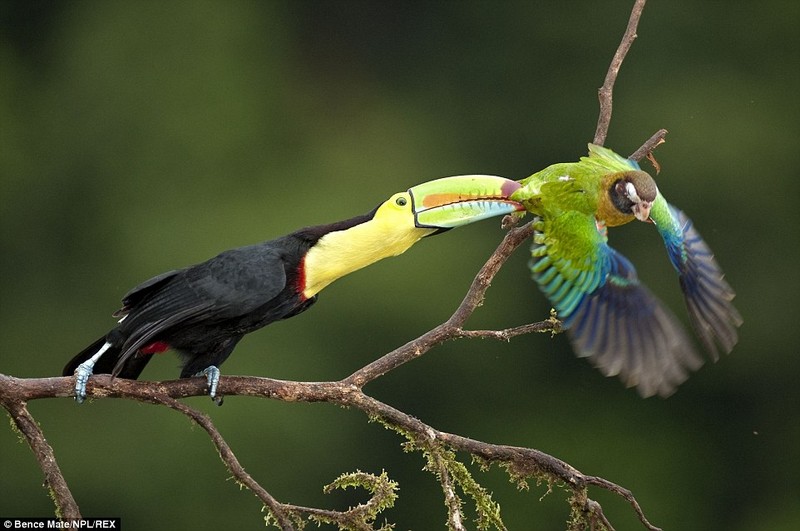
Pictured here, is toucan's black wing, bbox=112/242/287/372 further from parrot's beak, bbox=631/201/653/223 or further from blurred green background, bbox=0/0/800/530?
blurred green background, bbox=0/0/800/530

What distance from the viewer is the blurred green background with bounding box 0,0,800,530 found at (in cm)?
1244

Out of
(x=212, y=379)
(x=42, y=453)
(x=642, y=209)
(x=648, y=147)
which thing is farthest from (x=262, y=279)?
(x=648, y=147)

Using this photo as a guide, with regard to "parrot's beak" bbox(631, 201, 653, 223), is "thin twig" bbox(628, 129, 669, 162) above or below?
above

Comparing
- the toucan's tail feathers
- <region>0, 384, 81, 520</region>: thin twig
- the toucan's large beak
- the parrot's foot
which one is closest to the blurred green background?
the toucan's tail feathers

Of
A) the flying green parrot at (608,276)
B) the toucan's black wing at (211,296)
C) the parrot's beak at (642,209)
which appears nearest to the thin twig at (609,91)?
the flying green parrot at (608,276)

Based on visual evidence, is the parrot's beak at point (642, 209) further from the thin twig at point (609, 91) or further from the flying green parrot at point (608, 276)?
the thin twig at point (609, 91)

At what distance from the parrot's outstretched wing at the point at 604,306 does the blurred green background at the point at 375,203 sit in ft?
20.9

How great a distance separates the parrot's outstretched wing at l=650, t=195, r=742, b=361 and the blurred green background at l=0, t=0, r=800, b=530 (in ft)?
20.8

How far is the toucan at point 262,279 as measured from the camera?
5.31m

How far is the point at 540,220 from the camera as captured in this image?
17.7 ft

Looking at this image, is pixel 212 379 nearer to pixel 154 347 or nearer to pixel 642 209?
pixel 154 347

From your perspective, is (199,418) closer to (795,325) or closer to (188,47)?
(795,325)

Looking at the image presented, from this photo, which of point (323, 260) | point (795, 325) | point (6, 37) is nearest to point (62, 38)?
point (6, 37)

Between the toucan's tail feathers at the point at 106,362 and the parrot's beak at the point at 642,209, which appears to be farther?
the toucan's tail feathers at the point at 106,362
